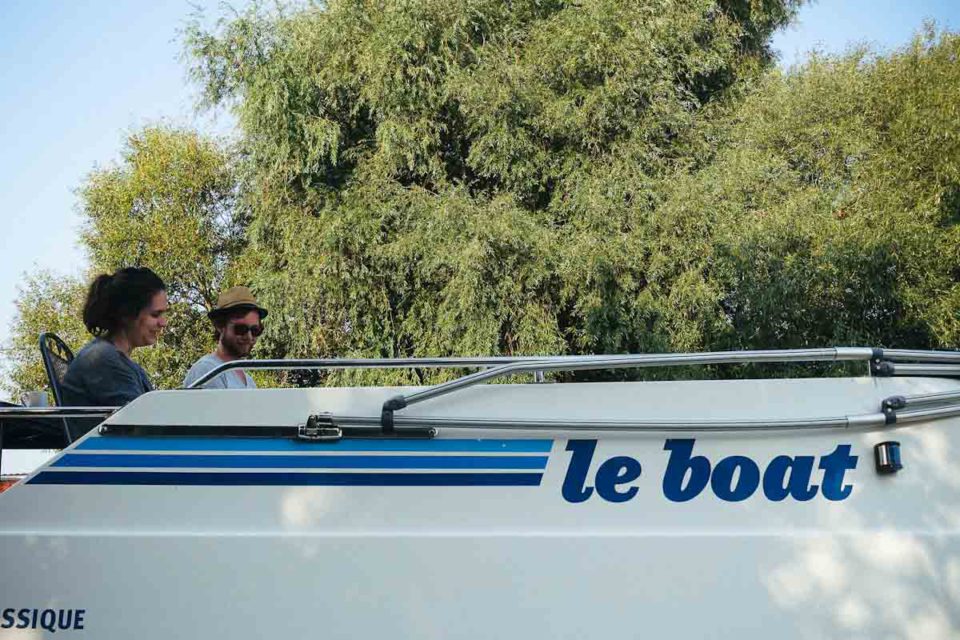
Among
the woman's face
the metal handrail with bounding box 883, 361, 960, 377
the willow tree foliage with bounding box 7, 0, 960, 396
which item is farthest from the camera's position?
the willow tree foliage with bounding box 7, 0, 960, 396

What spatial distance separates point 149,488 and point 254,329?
189 centimetres

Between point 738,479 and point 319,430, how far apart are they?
4.21 ft

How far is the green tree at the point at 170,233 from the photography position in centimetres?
2061

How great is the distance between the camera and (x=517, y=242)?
1420 cm

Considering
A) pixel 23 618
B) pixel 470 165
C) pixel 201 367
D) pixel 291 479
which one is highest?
pixel 470 165

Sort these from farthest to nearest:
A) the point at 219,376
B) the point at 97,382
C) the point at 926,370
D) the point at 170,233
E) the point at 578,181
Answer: the point at 170,233 < the point at 578,181 < the point at 219,376 < the point at 97,382 < the point at 926,370

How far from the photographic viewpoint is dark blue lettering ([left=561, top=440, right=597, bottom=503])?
2.90m

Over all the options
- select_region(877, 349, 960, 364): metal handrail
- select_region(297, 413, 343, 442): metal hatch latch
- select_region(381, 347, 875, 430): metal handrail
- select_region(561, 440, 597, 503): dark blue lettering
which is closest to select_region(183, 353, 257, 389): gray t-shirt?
select_region(297, 413, 343, 442): metal hatch latch

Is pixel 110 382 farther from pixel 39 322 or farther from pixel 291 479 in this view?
pixel 39 322

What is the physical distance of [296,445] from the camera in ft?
9.78

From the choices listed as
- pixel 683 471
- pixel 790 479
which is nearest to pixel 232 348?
pixel 683 471

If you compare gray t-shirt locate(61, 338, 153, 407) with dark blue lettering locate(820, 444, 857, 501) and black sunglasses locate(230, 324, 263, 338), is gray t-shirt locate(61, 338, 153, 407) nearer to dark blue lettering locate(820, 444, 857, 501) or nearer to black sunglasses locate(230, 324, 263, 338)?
black sunglasses locate(230, 324, 263, 338)

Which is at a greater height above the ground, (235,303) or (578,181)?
(578,181)

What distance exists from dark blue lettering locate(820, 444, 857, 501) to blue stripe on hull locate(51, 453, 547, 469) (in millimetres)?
846
